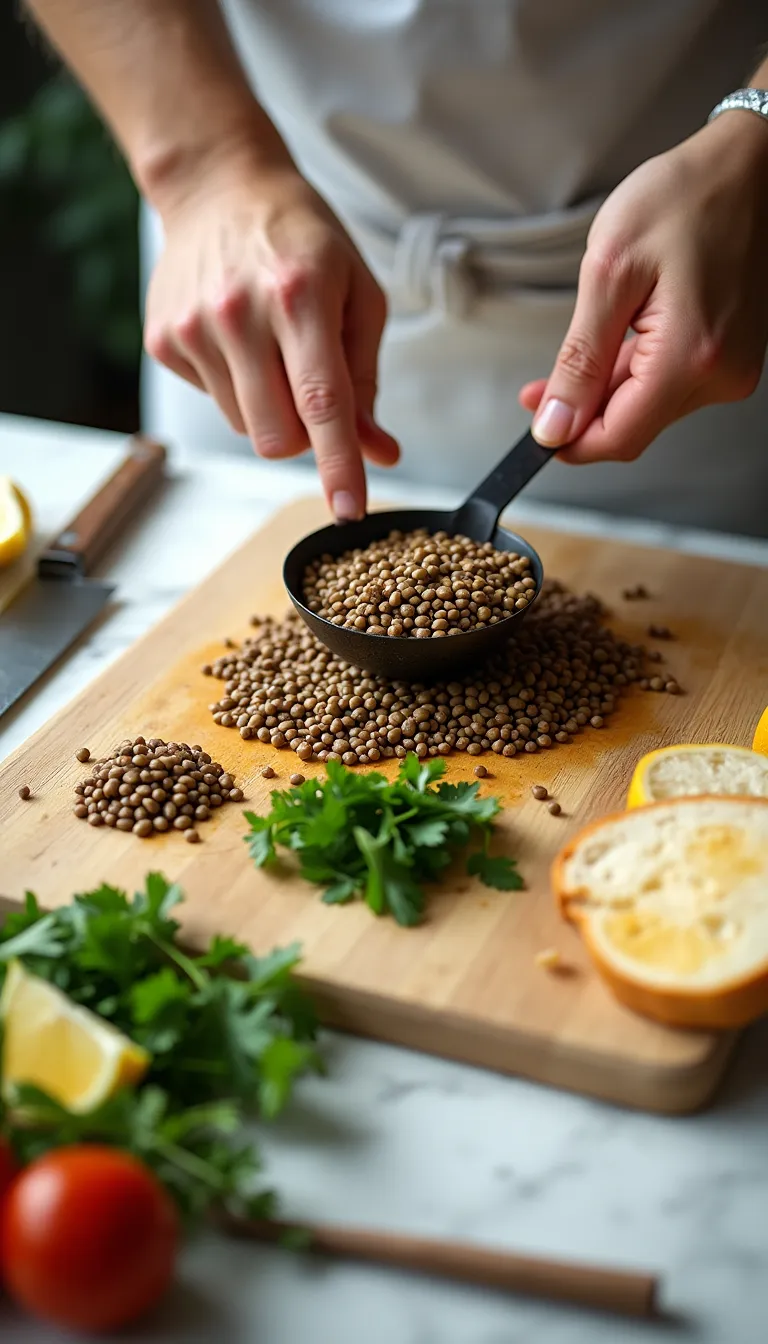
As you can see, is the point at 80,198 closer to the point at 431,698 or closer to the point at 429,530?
the point at 429,530

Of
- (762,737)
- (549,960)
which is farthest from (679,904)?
(762,737)

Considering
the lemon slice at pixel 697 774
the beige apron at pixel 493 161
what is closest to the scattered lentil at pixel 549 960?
the lemon slice at pixel 697 774

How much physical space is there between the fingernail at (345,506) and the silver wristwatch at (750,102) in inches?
34.0

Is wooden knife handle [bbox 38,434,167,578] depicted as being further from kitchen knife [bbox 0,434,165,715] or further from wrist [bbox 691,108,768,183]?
wrist [bbox 691,108,768,183]

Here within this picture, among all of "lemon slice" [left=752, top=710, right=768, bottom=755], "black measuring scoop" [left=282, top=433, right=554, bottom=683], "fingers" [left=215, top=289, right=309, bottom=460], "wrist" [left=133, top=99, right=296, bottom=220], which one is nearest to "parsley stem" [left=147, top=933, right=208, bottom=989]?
"black measuring scoop" [left=282, top=433, right=554, bottom=683]

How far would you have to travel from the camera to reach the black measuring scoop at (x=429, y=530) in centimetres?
195

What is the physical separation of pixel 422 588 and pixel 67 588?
2.49 feet

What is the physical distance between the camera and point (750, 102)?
208 centimetres

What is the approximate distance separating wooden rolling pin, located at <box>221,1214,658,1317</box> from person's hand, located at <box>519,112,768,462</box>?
4.25 ft

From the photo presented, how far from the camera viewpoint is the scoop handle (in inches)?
85.4

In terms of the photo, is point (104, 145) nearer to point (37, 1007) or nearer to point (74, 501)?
point (74, 501)

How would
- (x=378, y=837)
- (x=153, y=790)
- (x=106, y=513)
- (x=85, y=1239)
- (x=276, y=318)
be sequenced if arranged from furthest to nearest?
(x=106, y=513) < (x=276, y=318) < (x=153, y=790) < (x=378, y=837) < (x=85, y=1239)

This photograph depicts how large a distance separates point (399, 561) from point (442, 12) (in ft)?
3.27

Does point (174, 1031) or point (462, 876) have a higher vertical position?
point (174, 1031)
